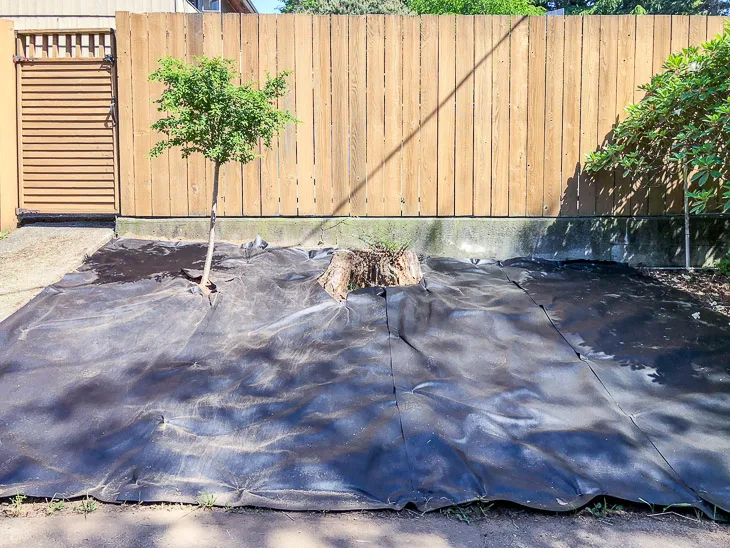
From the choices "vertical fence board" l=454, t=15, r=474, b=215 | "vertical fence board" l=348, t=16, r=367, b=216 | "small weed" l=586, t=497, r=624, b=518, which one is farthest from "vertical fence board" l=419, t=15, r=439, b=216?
"small weed" l=586, t=497, r=624, b=518

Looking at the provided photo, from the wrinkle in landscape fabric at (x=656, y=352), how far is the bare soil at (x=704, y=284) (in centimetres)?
23

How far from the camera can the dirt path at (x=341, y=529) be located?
2320 mm

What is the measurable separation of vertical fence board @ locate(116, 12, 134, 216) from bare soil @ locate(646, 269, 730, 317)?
536 centimetres

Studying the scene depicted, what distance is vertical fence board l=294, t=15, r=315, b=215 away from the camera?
616 centimetres

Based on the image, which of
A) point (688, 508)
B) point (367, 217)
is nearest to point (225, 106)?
point (367, 217)

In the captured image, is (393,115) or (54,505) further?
(393,115)

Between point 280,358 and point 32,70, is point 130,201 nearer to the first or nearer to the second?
point 32,70

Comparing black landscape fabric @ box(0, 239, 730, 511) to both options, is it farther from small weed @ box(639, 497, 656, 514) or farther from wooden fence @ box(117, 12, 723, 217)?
wooden fence @ box(117, 12, 723, 217)

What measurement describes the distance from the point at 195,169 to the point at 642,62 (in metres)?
4.73

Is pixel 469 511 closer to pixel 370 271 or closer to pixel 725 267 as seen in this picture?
pixel 370 271

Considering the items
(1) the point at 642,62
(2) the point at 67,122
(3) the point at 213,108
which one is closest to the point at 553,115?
(1) the point at 642,62

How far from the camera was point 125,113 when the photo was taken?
6.22 metres

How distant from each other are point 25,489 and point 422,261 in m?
4.06

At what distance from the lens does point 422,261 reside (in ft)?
19.5
